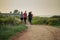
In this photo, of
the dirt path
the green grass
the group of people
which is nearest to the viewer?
the green grass

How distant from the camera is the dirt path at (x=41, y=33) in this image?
3.45m

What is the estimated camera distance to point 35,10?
12.3 feet

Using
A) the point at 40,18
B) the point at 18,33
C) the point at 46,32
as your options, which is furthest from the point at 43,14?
the point at 18,33

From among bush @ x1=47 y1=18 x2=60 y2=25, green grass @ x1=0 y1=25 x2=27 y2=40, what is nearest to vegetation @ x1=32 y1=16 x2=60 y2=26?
bush @ x1=47 y1=18 x2=60 y2=25

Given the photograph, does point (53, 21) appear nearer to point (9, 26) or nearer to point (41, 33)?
point (41, 33)

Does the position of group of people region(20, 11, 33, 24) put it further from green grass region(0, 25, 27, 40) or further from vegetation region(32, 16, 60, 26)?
green grass region(0, 25, 27, 40)

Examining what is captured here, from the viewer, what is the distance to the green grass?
10.7 ft

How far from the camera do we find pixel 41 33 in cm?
359

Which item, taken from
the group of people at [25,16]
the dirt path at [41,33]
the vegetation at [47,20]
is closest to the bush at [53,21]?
the vegetation at [47,20]

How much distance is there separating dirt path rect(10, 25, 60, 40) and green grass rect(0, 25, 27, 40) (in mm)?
130

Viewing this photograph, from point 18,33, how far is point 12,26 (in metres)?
0.19

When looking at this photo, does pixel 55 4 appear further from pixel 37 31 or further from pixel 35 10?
pixel 37 31

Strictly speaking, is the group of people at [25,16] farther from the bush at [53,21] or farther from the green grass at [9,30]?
the bush at [53,21]

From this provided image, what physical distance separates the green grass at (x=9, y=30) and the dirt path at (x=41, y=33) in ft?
0.43
